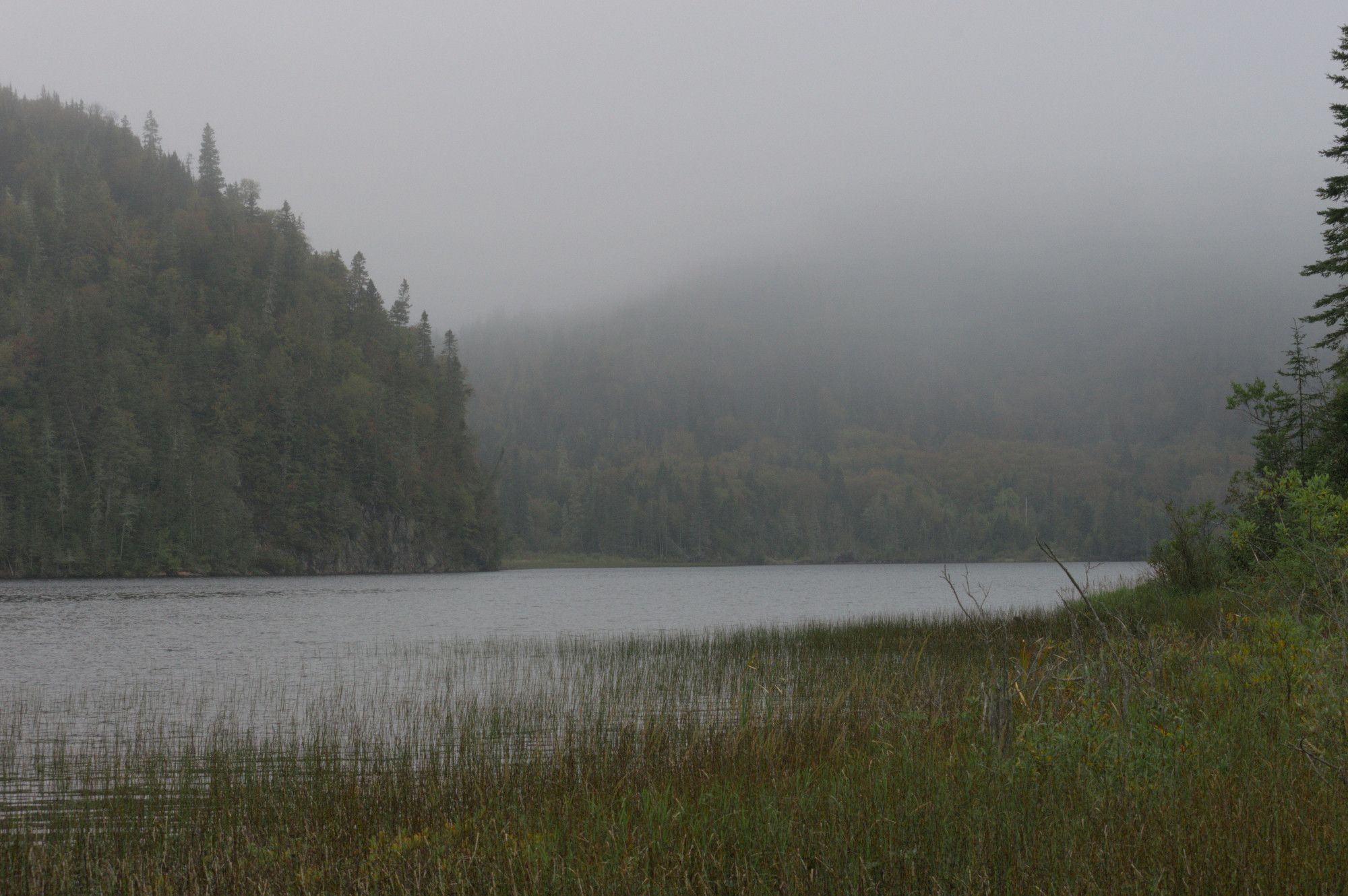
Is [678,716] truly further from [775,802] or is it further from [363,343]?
[363,343]

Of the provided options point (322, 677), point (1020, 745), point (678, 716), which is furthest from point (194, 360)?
point (1020, 745)

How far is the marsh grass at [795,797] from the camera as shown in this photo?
237 inches

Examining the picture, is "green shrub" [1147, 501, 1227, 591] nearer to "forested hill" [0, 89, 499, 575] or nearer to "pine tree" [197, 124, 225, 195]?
"forested hill" [0, 89, 499, 575]

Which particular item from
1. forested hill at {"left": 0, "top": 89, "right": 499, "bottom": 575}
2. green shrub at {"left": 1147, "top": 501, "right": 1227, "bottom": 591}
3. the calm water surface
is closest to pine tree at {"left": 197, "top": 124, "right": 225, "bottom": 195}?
forested hill at {"left": 0, "top": 89, "right": 499, "bottom": 575}

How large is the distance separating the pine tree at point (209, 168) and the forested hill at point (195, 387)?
1.20 ft

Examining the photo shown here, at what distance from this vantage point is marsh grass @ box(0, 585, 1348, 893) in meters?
6.02

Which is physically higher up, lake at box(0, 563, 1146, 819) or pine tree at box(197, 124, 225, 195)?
pine tree at box(197, 124, 225, 195)

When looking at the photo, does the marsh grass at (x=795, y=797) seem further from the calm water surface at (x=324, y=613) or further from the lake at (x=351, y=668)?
the calm water surface at (x=324, y=613)

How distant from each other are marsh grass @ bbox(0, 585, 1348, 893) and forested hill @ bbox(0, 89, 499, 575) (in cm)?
8982

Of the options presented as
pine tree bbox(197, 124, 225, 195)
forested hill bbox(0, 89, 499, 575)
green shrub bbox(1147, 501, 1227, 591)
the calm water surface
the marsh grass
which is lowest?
the calm water surface

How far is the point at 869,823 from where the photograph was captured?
6797mm

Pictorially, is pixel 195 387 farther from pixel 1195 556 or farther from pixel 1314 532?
pixel 1314 532

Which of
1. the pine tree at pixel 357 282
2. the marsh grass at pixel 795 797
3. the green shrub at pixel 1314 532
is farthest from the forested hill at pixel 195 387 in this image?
the green shrub at pixel 1314 532

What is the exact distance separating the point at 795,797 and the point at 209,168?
162m
